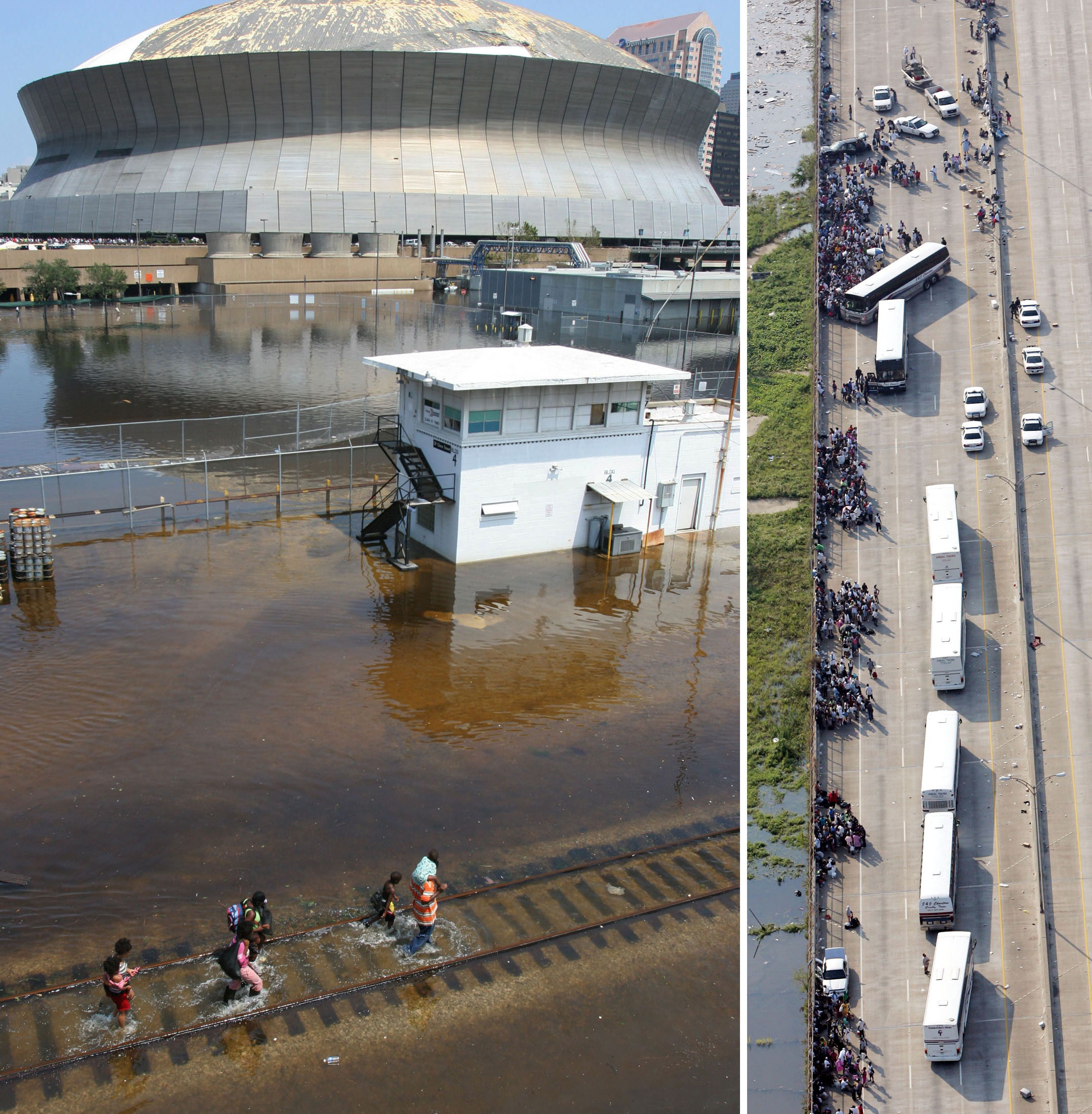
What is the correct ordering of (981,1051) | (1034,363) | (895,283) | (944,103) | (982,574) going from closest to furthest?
(981,1051), (982,574), (1034,363), (895,283), (944,103)

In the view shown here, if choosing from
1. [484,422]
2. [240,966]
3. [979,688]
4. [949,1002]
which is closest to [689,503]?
[484,422]

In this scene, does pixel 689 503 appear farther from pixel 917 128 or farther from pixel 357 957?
pixel 917 128

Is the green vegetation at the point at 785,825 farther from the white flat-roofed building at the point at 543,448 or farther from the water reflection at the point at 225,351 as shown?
the water reflection at the point at 225,351

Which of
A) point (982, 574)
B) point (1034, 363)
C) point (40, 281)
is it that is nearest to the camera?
point (982, 574)

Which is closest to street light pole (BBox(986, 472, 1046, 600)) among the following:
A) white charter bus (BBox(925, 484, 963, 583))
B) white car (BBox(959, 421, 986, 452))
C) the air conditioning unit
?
white car (BBox(959, 421, 986, 452))

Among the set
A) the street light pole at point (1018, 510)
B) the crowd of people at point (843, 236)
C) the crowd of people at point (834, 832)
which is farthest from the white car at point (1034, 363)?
the crowd of people at point (834, 832)

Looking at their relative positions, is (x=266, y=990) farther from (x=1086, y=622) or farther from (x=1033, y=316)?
(x=1033, y=316)

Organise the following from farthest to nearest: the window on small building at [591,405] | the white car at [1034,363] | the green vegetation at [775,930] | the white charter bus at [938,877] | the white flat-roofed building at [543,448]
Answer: the white car at [1034,363] → the window on small building at [591,405] → the white flat-roofed building at [543,448] → the green vegetation at [775,930] → the white charter bus at [938,877]
